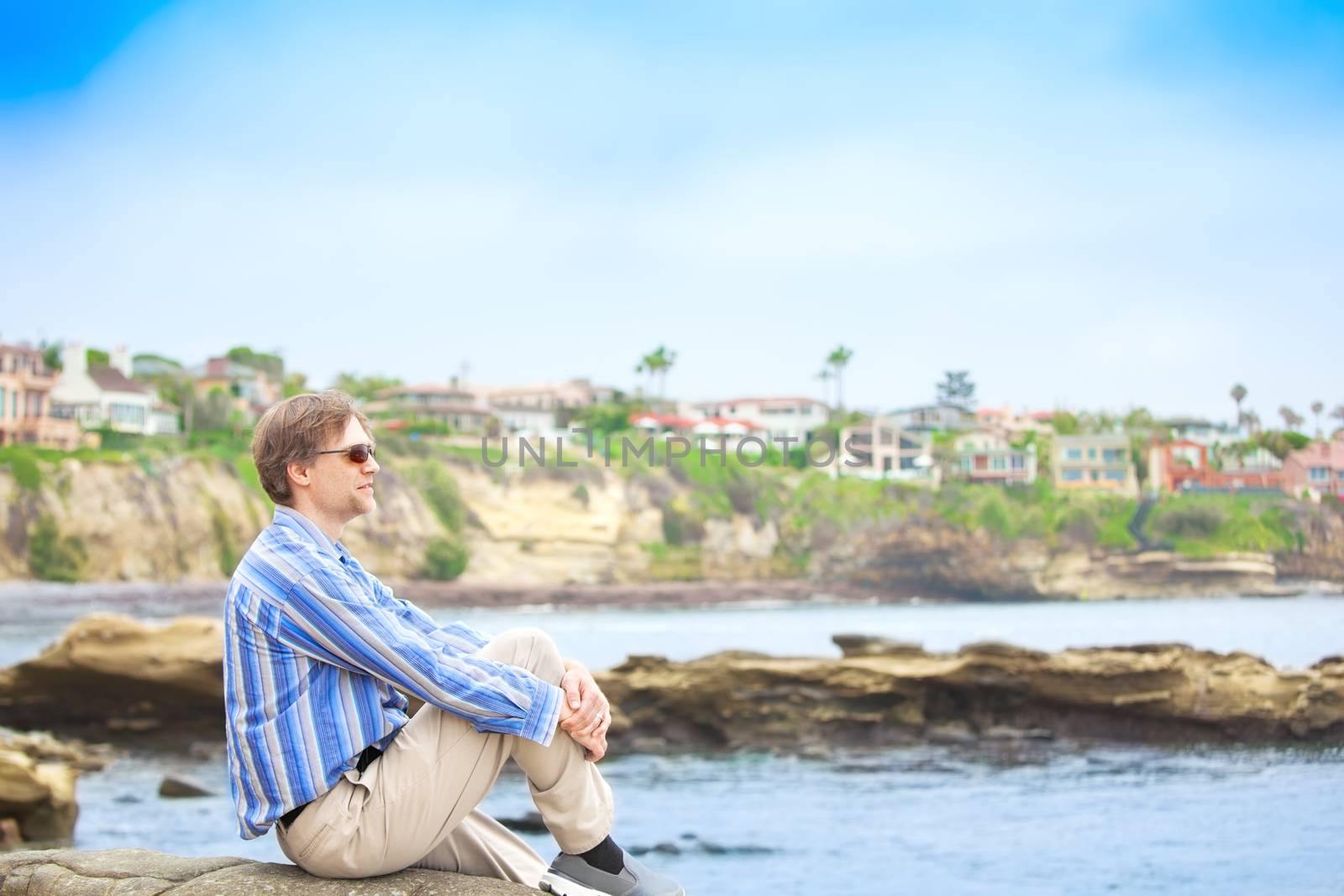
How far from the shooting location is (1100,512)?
309ft

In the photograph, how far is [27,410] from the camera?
8719 cm

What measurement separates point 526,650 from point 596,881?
565 millimetres

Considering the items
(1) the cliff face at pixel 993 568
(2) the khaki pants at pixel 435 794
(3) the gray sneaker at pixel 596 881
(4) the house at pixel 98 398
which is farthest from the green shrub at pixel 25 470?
(3) the gray sneaker at pixel 596 881

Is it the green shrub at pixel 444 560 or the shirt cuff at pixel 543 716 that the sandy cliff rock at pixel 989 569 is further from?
the shirt cuff at pixel 543 716

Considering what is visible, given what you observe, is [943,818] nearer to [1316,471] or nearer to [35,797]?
[35,797]

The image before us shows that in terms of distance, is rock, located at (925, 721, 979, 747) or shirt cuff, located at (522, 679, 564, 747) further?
rock, located at (925, 721, 979, 747)

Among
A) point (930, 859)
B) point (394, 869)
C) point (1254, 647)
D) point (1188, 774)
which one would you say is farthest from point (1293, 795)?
point (1254, 647)

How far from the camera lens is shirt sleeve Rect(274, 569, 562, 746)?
9.51ft

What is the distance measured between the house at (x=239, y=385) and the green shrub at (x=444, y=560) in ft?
75.0

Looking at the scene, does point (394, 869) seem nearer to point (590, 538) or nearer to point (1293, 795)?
point (1293, 795)

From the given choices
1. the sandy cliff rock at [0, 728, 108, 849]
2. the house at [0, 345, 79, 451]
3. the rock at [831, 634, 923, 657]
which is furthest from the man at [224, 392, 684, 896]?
the house at [0, 345, 79, 451]

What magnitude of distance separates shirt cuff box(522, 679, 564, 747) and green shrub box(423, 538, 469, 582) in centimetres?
8017

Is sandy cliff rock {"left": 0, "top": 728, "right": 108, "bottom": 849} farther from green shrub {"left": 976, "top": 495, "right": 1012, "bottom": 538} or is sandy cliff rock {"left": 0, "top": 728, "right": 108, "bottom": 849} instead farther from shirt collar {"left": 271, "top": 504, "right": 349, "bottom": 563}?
green shrub {"left": 976, "top": 495, "right": 1012, "bottom": 538}

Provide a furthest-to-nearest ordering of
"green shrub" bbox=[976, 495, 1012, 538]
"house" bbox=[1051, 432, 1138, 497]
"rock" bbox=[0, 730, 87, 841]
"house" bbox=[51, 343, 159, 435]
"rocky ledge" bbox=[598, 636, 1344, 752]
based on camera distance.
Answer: "house" bbox=[1051, 432, 1138, 497], "green shrub" bbox=[976, 495, 1012, 538], "house" bbox=[51, 343, 159, 435], "rocky ledge" bbox=[598, 636, 1344, 752], "rock" bbox=[0, 730, 87, 841]
